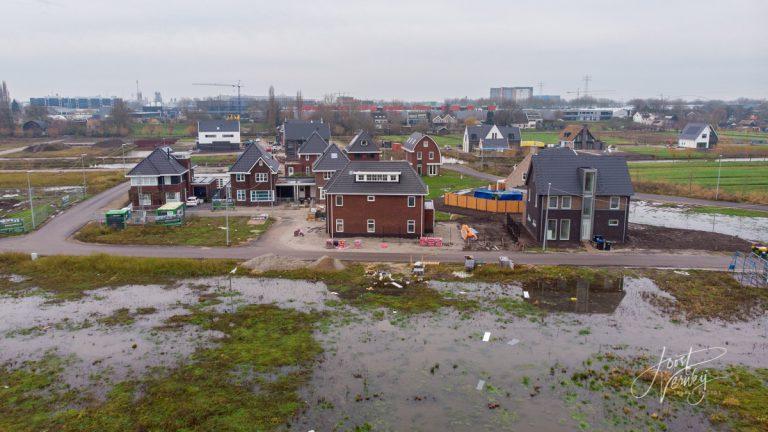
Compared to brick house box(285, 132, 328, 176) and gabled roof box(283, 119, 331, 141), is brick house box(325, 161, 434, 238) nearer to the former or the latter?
brick house box(285, 132, 328, 176)

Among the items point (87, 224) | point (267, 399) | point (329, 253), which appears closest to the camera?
point (267, 399)

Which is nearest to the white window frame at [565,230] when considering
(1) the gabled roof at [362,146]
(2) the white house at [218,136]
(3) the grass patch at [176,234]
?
(3) the grass patch at [176,234]

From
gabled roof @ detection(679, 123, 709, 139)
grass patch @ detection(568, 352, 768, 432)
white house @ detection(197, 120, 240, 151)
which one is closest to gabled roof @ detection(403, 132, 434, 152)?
white house @ detection(197, 120, 240, 151)

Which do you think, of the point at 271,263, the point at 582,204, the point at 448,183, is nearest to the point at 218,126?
the point at 448,183

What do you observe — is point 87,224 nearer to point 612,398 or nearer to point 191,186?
point 191,186

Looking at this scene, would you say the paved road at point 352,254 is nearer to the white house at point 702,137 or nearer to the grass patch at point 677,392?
the grass patch at point 677,392

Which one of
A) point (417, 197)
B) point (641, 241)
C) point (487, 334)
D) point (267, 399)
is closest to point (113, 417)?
point (267, 399)

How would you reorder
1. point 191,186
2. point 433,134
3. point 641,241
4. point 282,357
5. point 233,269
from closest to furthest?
point 282,357
point 233,269
point 641,241
point 191,186
point 433,134
